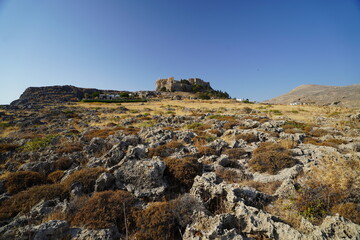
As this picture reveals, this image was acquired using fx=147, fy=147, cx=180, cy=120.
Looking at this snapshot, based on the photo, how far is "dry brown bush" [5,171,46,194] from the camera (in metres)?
5.06

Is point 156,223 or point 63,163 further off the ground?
point 156,223

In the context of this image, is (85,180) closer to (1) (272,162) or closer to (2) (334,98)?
(1) (272,162)

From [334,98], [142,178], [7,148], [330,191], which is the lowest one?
[7,148]

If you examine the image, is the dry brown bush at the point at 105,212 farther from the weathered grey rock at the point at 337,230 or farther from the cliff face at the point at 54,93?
the cliff face at the point at 54,93

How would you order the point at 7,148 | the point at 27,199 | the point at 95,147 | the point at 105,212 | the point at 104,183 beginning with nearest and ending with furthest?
the point at 105,212, the point at 27,199, the point at 104,183, the point at 95,147, the point at 7,148

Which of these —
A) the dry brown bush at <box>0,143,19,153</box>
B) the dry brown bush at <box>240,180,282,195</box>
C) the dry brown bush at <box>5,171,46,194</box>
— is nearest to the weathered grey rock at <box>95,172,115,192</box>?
the dry brown bush at <box>5,171,46,194</box>

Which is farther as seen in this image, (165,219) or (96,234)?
(165,219)

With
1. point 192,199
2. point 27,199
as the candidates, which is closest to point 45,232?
point 27,199

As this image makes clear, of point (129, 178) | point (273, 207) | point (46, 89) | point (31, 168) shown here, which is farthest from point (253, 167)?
point (46, 89)

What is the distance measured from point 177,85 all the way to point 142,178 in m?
97.1

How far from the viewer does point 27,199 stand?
4.35 metres

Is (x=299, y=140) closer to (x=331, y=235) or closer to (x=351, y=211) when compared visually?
(x=351, y=211)

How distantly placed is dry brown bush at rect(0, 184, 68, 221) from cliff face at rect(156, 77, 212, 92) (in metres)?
94.6

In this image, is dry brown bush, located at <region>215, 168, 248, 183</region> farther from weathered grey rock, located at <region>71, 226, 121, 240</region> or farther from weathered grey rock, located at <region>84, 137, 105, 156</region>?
weathered grey rock, located at <region>84, 137, 105, 156</region>
